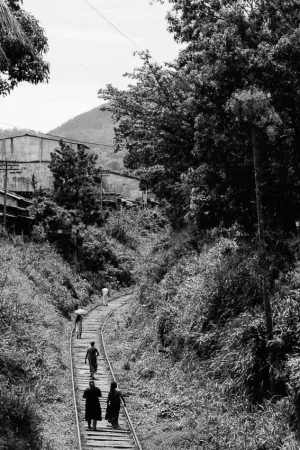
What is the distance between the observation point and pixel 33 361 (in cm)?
1897

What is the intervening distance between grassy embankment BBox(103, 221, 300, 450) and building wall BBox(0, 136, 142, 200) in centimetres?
3444

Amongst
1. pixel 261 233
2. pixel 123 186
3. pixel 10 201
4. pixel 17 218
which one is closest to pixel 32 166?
pixel 10 201

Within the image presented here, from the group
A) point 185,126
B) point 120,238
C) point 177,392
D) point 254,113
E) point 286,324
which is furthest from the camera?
point 120,238

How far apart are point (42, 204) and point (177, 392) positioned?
96.2ft

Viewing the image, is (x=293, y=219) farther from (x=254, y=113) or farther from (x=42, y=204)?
(x=42, y=204)

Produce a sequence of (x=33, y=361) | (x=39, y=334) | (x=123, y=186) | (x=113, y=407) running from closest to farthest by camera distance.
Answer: (x=113, y=407)
(x=33, y=361)
(x=39, y=334)
(x=123, y=186)

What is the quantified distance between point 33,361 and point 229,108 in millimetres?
10545

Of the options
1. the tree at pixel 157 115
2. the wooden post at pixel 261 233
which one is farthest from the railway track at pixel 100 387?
the tree at pixel 157 115

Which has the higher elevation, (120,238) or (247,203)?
(247,203)

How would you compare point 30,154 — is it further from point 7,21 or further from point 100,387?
point 7,21

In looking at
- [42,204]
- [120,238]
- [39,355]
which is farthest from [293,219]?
[120,238]

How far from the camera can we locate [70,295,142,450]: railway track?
546 inches

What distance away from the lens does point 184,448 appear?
13.2 meters

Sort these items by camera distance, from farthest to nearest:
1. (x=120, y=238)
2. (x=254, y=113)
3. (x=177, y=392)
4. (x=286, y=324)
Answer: (x=120, y=238)
(x=177, y=392)
(x=286, y=324)
(x=254, y=113)
